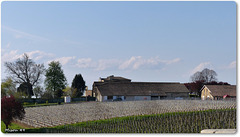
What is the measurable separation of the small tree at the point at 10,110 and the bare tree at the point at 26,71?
1.83m

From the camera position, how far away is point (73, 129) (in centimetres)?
1431

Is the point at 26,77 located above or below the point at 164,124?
above

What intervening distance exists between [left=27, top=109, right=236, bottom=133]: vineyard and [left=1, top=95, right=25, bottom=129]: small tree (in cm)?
149

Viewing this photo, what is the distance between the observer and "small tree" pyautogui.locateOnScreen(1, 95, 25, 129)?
14.4 meters

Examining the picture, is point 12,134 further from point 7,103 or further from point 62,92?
point 62,92

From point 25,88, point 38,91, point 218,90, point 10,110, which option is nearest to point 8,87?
point 10,110

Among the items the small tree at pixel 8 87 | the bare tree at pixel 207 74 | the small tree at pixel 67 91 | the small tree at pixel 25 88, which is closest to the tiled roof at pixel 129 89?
the small tree at pixel 67 91

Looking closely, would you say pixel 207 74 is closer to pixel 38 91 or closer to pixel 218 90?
pixel 218 90

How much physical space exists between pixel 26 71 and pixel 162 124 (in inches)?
365

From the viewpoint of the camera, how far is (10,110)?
1496 cm

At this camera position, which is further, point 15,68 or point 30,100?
point 30,100

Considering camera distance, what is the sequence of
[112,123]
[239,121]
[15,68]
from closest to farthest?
[239,121], [112,123], [15,68]

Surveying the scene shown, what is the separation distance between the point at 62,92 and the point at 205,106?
49.5 feet

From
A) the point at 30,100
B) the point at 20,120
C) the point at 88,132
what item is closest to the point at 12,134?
the point at 20,120
